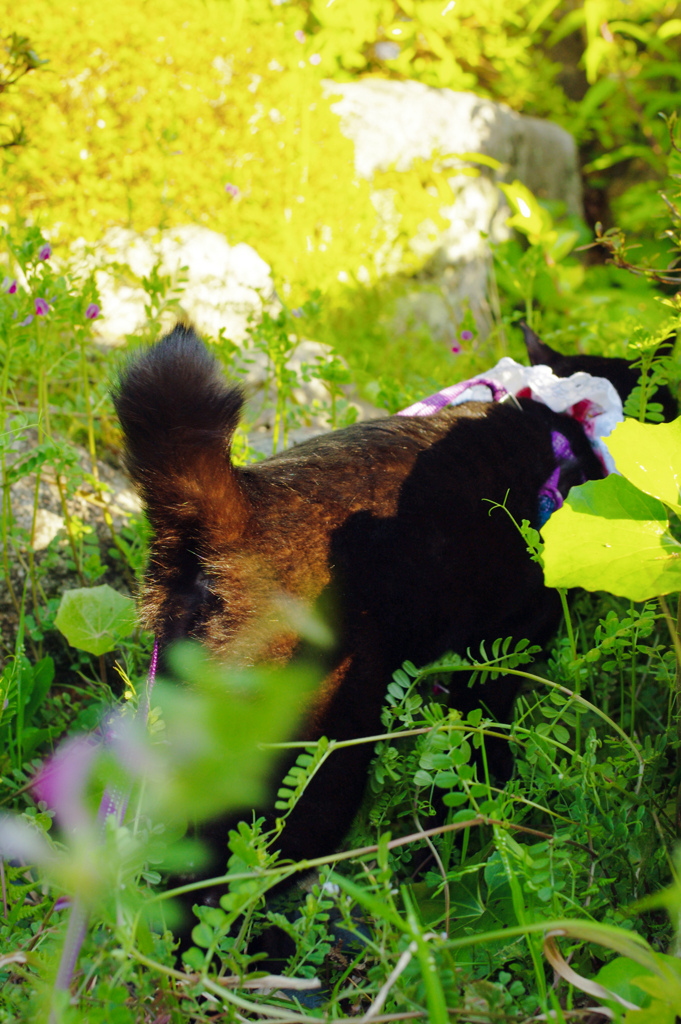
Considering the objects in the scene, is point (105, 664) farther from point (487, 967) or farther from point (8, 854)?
point (487, 967)

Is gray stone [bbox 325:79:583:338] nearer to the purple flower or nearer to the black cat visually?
the black cat

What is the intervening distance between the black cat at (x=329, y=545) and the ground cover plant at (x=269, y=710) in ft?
0.23

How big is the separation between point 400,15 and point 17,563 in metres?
4.87

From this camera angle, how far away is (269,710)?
3.51 feet

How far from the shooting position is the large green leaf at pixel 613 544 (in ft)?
2.86

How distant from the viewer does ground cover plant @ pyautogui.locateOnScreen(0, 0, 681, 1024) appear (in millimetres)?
741

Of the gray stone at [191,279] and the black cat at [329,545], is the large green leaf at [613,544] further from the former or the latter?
the gray stone at [191,279]

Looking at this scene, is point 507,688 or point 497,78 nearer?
point 507,688

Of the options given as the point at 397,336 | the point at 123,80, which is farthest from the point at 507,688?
the point at 123,80

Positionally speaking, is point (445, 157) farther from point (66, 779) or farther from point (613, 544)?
point (66, 779)

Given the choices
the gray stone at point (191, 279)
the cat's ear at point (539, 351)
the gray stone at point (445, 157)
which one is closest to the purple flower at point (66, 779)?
the cat's ear at point (539, 351)

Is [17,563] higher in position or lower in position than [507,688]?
higher

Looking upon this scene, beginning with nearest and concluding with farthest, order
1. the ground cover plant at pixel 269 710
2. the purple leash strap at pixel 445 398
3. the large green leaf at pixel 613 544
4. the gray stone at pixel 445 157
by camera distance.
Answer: the ground cover plant at pixel 269 710 < the large green leaf at pixel 613 544 < the purple leash strap at pixel 445 398 < the gray stone at pixel 445 157

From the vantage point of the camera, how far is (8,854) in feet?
3.60
